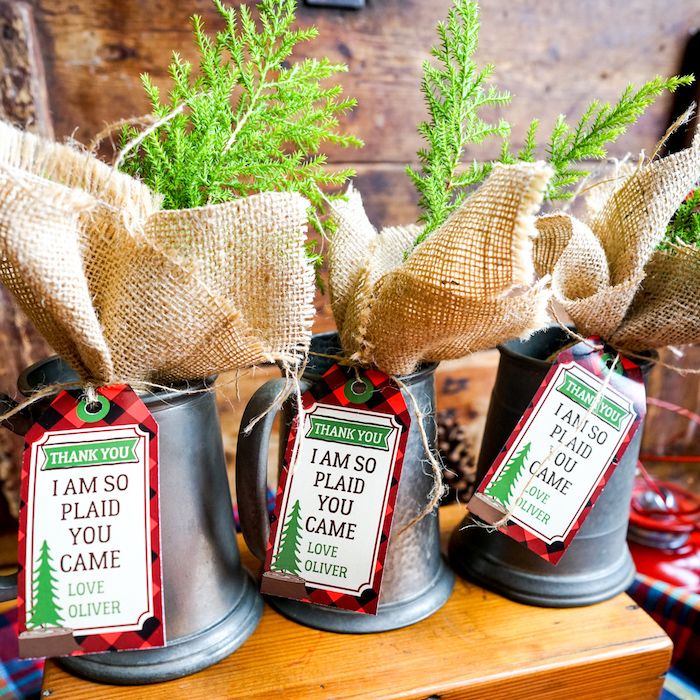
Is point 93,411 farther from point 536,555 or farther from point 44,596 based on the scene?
point 536,555

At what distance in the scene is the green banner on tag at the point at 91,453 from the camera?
17.3 inches

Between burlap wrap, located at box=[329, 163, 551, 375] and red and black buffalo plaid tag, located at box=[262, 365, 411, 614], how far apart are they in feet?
0.11

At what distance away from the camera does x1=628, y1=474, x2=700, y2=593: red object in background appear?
777mm

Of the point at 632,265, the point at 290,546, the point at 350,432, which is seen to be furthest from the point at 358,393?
the point at 632,265

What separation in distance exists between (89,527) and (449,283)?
30cm

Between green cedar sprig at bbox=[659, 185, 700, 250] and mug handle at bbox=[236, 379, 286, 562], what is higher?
green cedar sprig at bbox=[659, 185, 700, 250]

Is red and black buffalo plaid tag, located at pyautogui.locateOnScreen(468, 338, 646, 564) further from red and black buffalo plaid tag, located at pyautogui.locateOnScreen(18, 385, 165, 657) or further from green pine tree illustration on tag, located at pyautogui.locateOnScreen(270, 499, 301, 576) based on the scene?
red and black buffalo plaid tag, located at pyautogui.locateOnScreen(18, 385, 165, 657)

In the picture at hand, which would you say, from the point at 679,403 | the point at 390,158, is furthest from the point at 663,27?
the point at 679,403

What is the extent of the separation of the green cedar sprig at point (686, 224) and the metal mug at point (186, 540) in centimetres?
41

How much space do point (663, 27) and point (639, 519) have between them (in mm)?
707

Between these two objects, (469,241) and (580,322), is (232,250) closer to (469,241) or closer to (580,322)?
(469,241)

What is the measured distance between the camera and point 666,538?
822mm

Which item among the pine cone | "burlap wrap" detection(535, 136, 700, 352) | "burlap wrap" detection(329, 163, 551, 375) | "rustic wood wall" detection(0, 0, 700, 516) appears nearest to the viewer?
"burlap wrap" detection(329, 163, 551, 375)

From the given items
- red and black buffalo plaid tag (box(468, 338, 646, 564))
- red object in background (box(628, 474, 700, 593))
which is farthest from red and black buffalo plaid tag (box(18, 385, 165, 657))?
red object in background (box(628, 474, 700, 593))
